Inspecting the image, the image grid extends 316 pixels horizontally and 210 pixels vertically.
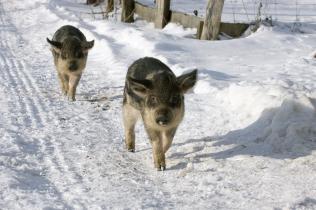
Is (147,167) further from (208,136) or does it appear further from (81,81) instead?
(81,81)

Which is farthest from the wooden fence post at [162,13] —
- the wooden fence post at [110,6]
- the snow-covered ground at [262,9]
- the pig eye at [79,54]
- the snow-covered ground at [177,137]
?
the pig eye at [79,54]

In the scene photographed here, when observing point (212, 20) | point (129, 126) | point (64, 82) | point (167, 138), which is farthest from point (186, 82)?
point (212, 20)

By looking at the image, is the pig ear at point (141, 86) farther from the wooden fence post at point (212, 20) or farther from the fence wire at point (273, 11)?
the fence wire at point (273, 11)

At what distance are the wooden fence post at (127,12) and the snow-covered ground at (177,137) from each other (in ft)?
20.1

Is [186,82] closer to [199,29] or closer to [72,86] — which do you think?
[72,86]

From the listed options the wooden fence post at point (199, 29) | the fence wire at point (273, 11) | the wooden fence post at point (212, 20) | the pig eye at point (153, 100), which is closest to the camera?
the pig eye at point (153, 100)

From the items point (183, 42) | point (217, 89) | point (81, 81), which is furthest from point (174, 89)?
point (183, 42)

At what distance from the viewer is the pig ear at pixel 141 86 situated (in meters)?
6.73

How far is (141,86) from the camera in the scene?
6766 mm

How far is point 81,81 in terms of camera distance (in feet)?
38.6

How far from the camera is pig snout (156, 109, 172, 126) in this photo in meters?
6.50

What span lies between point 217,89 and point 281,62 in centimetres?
325

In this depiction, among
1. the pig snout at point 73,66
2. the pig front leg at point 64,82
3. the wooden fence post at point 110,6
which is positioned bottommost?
the wooden fence post at point 110,6

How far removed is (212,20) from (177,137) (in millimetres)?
7442
